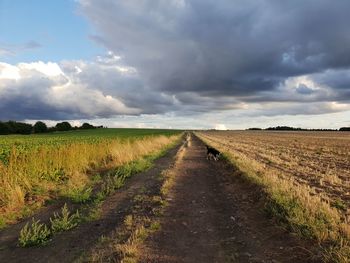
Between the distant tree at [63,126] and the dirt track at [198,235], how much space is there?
114 metres

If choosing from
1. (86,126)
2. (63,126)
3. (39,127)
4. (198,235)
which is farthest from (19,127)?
(198,235)

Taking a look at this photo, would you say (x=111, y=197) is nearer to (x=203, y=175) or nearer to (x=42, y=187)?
(x=42, y=187)

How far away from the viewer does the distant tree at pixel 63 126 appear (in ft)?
404

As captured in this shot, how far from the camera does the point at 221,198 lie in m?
13.6

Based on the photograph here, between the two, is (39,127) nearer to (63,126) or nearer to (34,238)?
(63,126)

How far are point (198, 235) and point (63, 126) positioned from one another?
4777 inches

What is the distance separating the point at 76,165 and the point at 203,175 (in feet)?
20.8

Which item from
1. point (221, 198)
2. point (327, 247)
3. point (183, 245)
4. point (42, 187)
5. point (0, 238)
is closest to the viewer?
point (327, 247)

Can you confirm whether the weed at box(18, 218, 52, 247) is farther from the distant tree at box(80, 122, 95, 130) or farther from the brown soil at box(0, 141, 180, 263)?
the distant tree at box(80, 122, 95, 130)

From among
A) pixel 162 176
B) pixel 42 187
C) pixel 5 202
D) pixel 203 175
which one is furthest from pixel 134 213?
pixel 203 175

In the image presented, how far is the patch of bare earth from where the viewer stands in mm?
7523

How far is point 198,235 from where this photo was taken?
29.3ft

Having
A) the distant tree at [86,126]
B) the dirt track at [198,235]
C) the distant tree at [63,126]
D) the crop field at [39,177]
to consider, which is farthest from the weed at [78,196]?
the distant tree at [86,126]

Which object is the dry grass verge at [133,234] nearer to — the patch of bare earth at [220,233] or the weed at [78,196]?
the patch of bare earth at [220,233]
